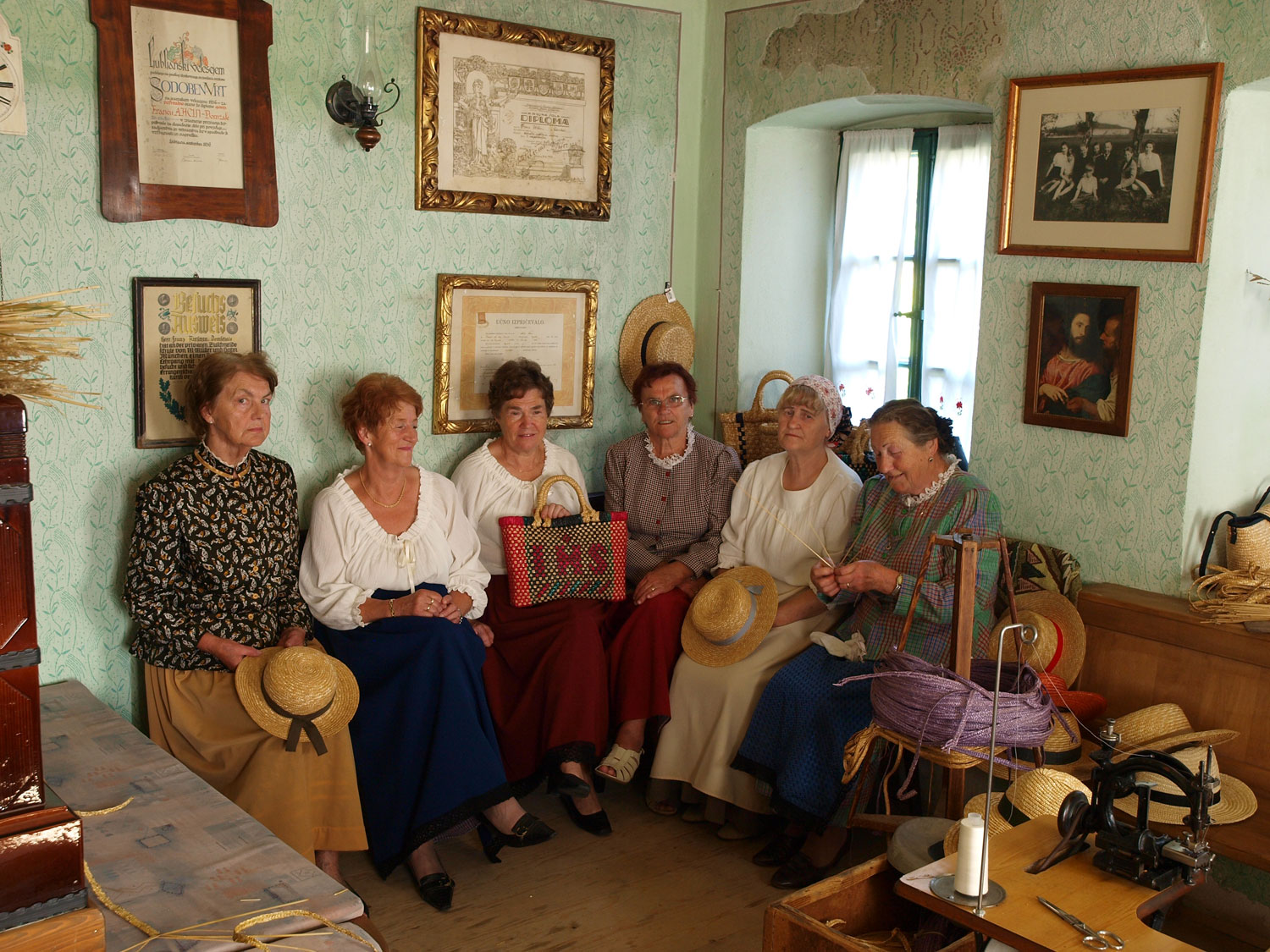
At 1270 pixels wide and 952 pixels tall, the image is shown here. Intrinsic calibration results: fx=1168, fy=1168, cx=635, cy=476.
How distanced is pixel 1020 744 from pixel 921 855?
1.59 ft

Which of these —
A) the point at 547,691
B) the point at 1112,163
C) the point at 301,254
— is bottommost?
the point at 547,691

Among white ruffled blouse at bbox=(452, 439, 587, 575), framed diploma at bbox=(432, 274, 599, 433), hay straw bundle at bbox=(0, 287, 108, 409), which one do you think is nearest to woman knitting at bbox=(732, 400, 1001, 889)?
white ruffled blouse at bbox=(452, 439, 587, 575)

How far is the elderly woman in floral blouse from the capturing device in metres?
3.50

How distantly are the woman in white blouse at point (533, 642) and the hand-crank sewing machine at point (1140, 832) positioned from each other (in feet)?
6.27

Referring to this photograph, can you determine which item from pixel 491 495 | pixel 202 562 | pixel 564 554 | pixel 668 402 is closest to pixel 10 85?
pixel 202 562

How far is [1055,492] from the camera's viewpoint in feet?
13.2

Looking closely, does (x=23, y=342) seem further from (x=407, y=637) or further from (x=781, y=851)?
(x=781, y=851)

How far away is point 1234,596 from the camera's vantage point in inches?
139

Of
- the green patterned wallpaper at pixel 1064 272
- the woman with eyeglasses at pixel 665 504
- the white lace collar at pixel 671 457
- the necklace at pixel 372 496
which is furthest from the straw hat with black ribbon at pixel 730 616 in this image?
the necklace at pixel 372 496

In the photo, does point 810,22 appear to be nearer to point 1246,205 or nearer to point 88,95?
point 1246,205

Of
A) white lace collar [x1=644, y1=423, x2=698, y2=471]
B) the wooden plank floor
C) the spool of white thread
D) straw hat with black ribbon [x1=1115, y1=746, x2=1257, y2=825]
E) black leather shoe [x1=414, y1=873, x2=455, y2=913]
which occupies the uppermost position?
white lace collar [x1=644, y1=423, x2=698, y2=471]

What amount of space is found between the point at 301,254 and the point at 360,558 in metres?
1.11

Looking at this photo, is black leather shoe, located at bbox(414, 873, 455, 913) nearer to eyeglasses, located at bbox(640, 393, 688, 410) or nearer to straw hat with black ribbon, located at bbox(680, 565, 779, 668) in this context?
straw hat with black ribbon, located at bbox(680, 565, 779, 668)

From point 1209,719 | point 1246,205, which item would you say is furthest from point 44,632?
point 1246,205
